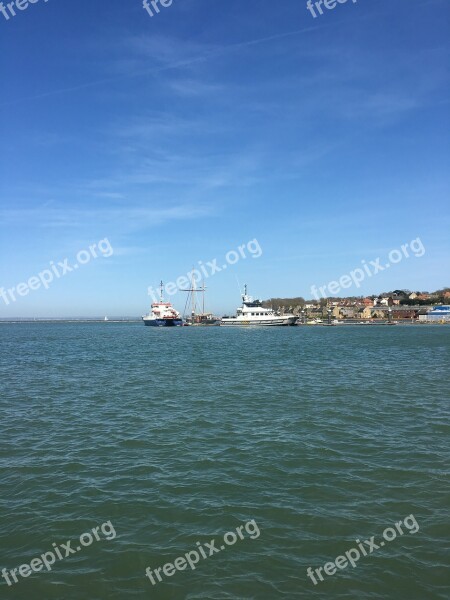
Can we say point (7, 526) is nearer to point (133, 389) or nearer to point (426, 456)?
point (426, 456)

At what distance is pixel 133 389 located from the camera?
85.0 ft

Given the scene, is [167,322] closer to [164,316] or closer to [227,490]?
[164,316]

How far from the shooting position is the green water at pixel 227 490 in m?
7.41

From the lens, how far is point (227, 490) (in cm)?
1088

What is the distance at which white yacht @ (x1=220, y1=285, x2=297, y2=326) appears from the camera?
140625mm

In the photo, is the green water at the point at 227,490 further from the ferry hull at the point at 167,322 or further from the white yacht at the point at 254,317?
the ferry hull at the point at 167,322

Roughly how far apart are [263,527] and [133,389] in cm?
1806

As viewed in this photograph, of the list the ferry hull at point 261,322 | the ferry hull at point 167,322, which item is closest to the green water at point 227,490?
the ferry hull at point 261,322

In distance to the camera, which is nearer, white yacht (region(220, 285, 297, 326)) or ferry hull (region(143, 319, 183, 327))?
white yacht (region(220, 285, 297, 326))

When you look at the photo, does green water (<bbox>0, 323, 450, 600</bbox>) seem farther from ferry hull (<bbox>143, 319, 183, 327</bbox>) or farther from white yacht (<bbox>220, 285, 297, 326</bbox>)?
ferry hull (<bbox>143, 319, 183, 327</bbox>)

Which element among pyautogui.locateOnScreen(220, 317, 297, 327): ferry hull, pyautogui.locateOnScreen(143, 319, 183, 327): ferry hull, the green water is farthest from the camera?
pyautogui.locateOnScreen(143, 319, 183, 327): ferry hull

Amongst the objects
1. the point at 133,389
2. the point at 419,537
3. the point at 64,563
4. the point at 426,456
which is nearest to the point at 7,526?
the point at 64,563

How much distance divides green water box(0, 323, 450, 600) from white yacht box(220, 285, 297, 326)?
117 meters

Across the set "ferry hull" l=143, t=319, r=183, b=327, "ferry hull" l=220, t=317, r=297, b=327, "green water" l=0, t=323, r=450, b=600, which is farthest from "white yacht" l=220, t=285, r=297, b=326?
"green water" l=0, t=323, r=450, b=600
